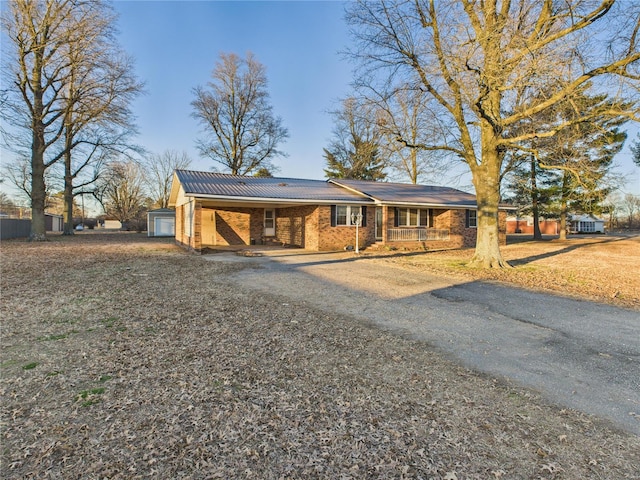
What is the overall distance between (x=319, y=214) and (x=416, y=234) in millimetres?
6026

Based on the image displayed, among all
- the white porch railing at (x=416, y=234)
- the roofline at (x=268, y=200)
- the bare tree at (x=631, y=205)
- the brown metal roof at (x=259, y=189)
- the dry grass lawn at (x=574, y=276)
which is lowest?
the dry grass lawn at (x=574, y=276)

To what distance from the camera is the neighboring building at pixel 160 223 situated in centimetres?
3139

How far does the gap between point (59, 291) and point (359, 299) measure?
6.07 metres

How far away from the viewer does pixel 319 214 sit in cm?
1709

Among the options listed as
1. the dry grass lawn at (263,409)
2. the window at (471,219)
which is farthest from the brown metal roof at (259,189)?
the dry grass lawn at (263,409)

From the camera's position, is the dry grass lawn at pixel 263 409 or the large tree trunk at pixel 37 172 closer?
the dry grass lawn at pixel 263 409

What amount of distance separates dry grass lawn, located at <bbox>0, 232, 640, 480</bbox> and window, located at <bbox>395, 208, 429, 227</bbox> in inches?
590

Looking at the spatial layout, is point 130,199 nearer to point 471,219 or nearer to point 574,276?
point 471,219

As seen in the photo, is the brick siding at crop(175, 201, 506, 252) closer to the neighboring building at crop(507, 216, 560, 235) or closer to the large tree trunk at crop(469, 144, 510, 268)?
the large tree trunk at crop(469, 144, 510, 268)

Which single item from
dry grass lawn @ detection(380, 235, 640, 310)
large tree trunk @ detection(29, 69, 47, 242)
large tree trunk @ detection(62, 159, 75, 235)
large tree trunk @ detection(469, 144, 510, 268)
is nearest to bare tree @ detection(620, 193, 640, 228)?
dry grass lawn @ detection(380, 235, 640, 310)

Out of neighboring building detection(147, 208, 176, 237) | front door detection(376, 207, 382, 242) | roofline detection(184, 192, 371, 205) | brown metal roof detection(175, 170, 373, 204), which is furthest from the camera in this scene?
neighboring building detection(147, 208, 176, 237)

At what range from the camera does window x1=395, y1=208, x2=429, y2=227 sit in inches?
773

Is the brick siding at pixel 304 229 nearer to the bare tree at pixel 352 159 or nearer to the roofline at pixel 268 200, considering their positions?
the roofline at pixel 268 200

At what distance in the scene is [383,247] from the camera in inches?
702
